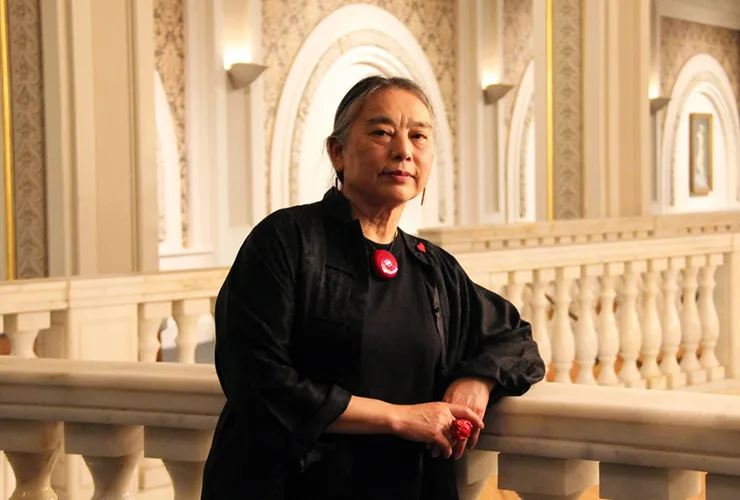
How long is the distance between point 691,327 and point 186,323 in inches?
135

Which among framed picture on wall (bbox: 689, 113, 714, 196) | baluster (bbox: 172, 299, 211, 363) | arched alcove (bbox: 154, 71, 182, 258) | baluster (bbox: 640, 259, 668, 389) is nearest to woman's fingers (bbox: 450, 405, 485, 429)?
baluster (bbox: 172, 299, 211, 363)

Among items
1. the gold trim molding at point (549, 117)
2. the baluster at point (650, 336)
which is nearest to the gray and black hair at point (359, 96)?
the baluster at point (650, 336)

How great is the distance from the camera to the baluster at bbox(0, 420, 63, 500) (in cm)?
231

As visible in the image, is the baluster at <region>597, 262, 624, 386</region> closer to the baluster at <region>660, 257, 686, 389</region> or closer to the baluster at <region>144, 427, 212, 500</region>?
the baluster at <region>660, 257, 686, 389</region>

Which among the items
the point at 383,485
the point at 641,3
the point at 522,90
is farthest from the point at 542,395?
the point at 522,90

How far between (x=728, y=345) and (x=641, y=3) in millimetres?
4557

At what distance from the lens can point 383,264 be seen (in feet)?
6.34

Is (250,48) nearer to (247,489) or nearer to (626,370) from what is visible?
(626,370)

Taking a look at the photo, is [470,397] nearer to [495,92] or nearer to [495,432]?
[495,432]

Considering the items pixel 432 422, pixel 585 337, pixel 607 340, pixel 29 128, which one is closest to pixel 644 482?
pixel 432 422

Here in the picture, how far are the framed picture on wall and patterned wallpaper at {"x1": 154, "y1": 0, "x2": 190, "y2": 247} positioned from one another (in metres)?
11.0

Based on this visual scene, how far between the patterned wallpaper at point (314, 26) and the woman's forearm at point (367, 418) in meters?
10.2

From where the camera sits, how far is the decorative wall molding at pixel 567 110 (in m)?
10.7

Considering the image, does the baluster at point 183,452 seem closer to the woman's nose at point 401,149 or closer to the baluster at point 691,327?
the woman's nose at point 401,149
